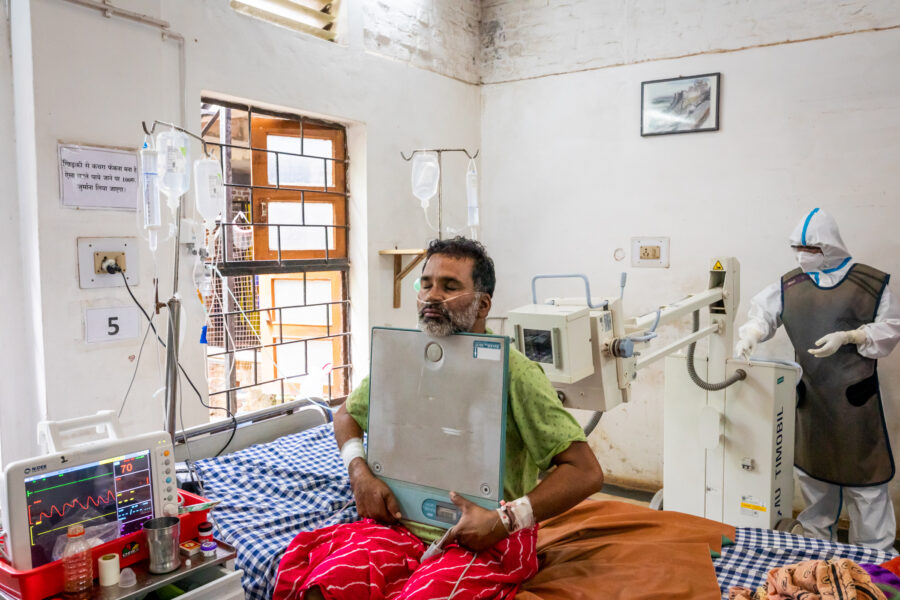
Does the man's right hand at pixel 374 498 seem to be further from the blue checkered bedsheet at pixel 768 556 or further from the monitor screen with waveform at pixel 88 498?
the blue checkered bedsheet at pixel 768 556

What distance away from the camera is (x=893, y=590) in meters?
1.44

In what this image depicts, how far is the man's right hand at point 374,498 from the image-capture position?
1.69m

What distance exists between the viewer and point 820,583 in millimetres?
1360

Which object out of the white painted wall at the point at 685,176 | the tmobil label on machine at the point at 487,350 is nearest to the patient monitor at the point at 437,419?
the tmobil label on machine at the point at 487,350

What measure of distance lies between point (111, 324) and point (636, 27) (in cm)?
318

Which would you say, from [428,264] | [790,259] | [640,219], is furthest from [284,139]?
[790,259]

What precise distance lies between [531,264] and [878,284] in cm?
190

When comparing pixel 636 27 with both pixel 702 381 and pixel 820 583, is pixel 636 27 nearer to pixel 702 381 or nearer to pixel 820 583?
pixel 702 381

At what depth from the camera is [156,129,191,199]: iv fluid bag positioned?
179 centimetres

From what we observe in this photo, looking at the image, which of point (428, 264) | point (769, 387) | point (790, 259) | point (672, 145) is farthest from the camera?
point (672, 145)

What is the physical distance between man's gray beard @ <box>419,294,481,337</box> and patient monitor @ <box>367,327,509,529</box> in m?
0.02

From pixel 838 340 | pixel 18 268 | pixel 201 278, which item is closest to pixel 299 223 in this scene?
pixel 201 278

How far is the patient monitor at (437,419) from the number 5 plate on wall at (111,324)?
1219 millimetres

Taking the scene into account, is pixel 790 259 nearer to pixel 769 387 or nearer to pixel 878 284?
pixel 878 284
